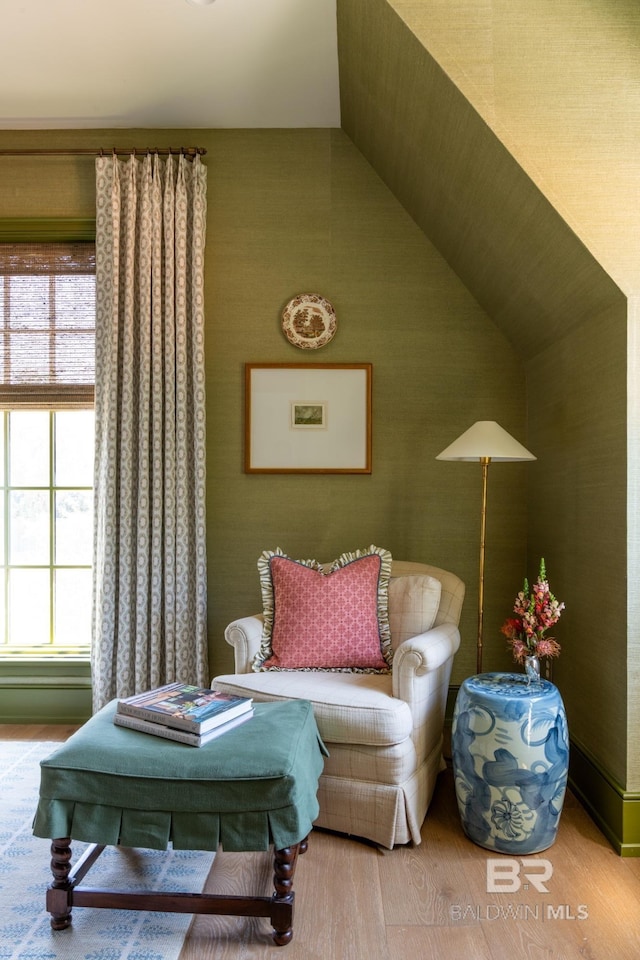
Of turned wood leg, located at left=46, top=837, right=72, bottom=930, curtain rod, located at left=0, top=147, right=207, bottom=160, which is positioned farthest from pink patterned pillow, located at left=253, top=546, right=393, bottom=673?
curtain rod, located at left=0, top=147, right=207, bottom=160

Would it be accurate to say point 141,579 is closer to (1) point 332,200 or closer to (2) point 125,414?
(2) point 125,414

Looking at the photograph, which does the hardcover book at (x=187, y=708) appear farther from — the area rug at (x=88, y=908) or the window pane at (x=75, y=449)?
the window pane at (x=75, y=449)

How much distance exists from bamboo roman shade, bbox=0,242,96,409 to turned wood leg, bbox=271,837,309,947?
2406 mm

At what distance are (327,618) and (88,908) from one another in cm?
121

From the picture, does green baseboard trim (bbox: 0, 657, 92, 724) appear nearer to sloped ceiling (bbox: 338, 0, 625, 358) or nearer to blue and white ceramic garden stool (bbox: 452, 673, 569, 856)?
blue and white ceramic garden stool (bbox: 452, 673, 569, 856)

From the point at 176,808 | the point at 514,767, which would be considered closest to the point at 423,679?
the point at 514,767

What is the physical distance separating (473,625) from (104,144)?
2.97m

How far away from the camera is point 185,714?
6.56 ft

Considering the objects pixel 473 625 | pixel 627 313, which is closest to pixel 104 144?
pixel 627 313

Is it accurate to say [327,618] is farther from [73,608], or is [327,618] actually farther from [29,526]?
[29,526]

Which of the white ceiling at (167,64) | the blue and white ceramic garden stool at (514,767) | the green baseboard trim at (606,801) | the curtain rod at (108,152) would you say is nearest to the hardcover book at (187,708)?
the blue and white ceramic garden stool at (514,767)

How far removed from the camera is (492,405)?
345 centimetres

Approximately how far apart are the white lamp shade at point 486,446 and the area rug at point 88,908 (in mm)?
1680

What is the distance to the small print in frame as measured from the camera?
11.3ft
